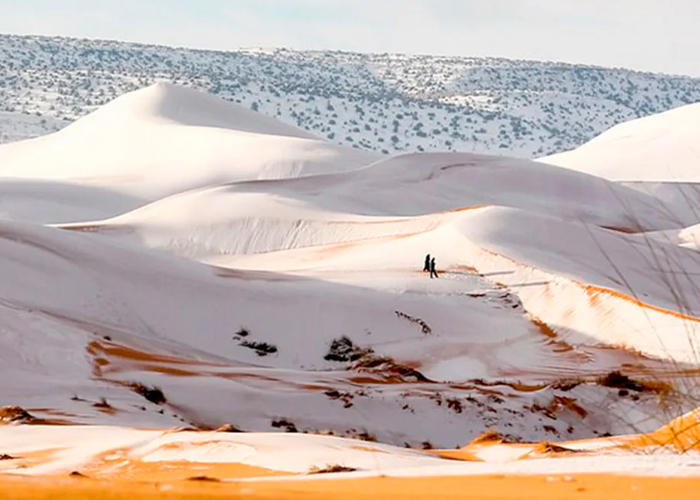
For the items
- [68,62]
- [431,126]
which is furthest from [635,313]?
[68,62]

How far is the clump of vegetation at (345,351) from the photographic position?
69.1ft

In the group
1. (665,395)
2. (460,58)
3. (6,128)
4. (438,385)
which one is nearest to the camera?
(665,395)

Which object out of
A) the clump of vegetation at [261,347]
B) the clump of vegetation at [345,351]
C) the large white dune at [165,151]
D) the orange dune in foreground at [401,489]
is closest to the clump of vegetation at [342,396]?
the clump of vegetation at [345,351]

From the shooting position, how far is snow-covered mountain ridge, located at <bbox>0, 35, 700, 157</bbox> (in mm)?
98812

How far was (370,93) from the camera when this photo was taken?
11325 cm

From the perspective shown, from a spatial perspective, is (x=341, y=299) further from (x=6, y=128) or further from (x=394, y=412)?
(x=6, y=128)

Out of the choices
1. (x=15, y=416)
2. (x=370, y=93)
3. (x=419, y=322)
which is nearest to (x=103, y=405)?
(x=15, y=416)

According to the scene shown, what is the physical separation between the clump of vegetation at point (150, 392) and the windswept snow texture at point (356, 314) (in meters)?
0.03

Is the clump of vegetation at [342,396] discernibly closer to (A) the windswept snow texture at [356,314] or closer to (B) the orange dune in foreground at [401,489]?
(A) the windswept snow texture at [356,314]

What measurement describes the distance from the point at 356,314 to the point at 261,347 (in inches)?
90.3

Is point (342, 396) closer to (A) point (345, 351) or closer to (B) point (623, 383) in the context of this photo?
(B) point (623, 383)

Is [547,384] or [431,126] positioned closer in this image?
[547,384]

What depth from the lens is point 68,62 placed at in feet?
361

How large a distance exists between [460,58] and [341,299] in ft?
391
